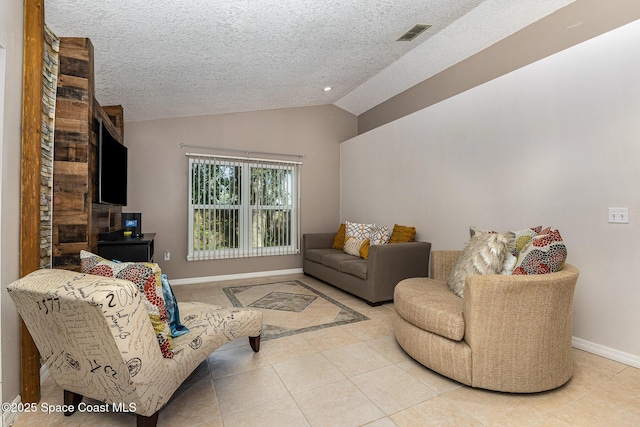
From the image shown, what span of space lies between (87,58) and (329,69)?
2.52 meters

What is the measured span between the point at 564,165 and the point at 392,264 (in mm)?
1878

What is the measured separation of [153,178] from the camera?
A: 434cm

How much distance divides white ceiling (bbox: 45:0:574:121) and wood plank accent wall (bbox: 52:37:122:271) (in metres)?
0.19

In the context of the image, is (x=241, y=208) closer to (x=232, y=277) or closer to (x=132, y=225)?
(x=232, y=277)

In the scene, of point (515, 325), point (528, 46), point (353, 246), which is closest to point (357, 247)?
point (353, 246)

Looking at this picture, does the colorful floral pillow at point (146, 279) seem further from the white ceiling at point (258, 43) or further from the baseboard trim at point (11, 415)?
the white ceiling at point (258, 43)

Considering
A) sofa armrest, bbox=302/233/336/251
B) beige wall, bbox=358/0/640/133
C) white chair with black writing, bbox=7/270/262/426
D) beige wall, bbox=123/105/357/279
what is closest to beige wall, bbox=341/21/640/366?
beige wall, bbox=358/0/640/133

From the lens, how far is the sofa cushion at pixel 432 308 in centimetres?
191

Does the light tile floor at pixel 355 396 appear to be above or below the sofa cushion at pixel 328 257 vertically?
below

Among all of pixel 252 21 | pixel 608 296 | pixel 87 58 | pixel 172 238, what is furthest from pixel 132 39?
pixel 608 296

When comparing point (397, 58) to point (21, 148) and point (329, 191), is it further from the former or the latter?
point (21, 148)

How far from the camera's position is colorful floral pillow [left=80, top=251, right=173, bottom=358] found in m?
1.42

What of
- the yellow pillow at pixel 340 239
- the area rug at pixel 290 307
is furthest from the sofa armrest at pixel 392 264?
the yellow pillow at pixel 340 239

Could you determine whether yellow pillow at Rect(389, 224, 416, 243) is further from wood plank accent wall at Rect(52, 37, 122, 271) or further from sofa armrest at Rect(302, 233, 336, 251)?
wood plank accent wall at Rect(52, 37, 122, 271)
